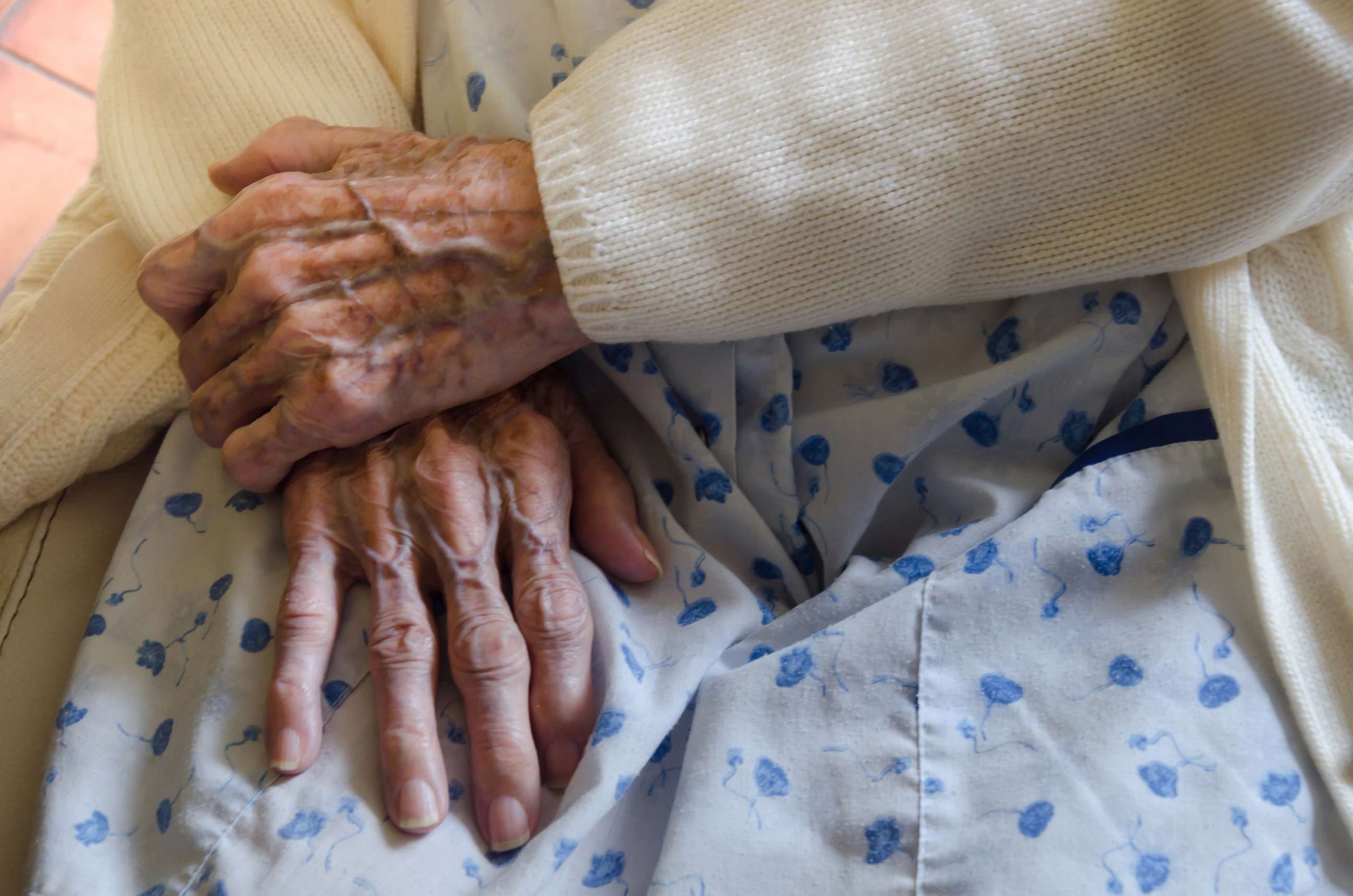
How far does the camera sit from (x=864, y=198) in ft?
1.92

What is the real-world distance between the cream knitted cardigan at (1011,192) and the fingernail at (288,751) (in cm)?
28

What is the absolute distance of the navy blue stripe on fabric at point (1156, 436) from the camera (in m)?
0.61

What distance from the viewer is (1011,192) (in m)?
0.59

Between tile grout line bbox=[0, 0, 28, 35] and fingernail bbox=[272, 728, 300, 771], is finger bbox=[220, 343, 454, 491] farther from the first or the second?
tile grout line bbox=[0, 0, 28, 35]

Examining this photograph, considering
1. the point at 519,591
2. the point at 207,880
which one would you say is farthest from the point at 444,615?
the point at 207,880

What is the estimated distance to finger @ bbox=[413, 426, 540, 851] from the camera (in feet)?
1.86

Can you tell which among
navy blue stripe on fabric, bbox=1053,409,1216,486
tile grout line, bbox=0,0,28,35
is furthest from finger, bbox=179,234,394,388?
tile grout line, bbox=0,0,28,35

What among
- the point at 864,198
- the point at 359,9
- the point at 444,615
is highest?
the point at 359,9

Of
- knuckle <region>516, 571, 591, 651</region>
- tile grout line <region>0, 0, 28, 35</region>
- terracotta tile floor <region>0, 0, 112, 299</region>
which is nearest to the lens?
knuckle <region>516, 571, 591, 651</region>

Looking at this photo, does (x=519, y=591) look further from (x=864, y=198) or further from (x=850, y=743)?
(x=864, y=198)

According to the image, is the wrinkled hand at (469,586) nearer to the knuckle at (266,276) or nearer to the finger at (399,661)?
the finger at (399,661)

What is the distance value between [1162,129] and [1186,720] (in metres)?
0.34

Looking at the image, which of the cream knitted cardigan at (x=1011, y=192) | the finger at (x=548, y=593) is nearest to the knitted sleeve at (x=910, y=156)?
the cream knitted cardigan at (x=1011, y=192)

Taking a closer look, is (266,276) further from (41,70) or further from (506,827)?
(41,70)
